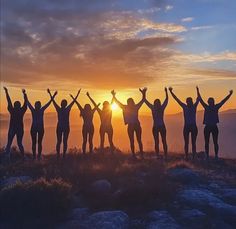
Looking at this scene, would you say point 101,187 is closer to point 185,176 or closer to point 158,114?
point 185,176

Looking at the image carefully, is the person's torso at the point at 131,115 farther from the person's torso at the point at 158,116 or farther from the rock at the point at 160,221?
the rock at the point at 160,221

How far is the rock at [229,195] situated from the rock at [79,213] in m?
4.13

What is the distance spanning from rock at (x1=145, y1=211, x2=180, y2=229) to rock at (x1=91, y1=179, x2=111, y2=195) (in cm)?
211

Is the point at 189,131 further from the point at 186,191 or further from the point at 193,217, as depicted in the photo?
the point at 193,217

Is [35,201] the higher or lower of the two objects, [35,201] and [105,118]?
the lower

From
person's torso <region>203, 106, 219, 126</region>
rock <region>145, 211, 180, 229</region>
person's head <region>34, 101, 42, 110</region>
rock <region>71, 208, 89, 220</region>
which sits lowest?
rock <region>145, 211, 180, 229</region>

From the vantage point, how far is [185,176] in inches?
632

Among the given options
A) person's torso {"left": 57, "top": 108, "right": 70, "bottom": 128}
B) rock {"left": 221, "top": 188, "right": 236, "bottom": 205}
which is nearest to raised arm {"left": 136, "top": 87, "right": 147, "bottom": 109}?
person's torso {"left": 57, "top": 108, "right": 70, "bottom": 128}

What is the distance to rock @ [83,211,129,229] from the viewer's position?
11.7m

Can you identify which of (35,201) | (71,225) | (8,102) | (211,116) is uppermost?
(8,102)

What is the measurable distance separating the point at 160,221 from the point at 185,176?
4.30 m

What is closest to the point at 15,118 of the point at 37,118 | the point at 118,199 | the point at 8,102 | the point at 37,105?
the point at 8,102

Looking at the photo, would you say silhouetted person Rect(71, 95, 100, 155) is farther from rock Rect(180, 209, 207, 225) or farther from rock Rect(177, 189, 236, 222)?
rock Rect(180, 209, 207, 225)

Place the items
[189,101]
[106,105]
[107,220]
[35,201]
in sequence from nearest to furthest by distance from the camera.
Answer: [107,220] → [35,201] → [189,101] → [106,105]
